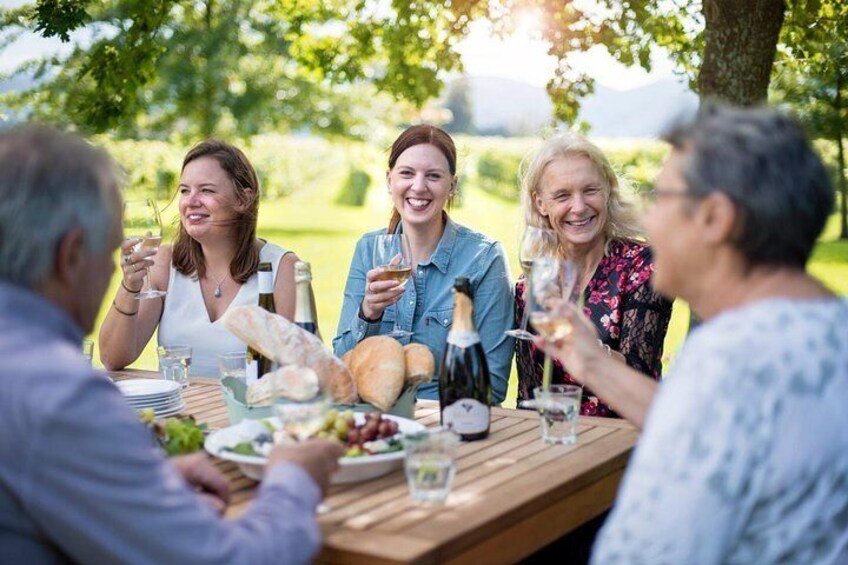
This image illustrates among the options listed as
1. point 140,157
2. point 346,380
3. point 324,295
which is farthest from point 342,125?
point 346,380

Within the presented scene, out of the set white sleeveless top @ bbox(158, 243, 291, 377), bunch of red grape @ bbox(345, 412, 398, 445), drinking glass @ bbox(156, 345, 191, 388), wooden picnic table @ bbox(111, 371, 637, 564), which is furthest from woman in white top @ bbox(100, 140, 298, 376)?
bunch of red grape @ bbox(345, 412, 398, 445)

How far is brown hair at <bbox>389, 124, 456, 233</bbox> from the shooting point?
4.47 m

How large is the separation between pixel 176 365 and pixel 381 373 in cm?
106

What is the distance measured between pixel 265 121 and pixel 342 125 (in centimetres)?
194

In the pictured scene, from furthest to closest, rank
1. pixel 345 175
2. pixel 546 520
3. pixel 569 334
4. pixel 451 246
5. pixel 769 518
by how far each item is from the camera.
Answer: pixel 345 175
pixel 451 246
pixel 569 334
pixel 546 520
pixel 769 518

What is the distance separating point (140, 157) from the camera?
25.8 meters

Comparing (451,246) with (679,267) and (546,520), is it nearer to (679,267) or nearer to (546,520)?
(546,520)

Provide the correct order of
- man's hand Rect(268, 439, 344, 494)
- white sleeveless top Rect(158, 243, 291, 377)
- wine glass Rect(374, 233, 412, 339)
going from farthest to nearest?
white sleeveless top Rect(158, 243, 291, 377) → wine glass Rect(374, 233, 412, 339) → man's hand Rect(268, 439, 344, 494)

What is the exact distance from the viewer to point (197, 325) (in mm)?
4422

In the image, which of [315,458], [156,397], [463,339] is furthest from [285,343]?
[315,458]

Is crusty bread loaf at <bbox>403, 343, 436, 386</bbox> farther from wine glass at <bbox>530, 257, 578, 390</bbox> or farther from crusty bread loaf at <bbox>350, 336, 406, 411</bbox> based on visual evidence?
wine glass at <bbox>530, 257, 578, 390</bbox>

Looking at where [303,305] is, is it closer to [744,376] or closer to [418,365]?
[418,365]

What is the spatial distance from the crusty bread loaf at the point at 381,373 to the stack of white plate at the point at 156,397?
2.07 ft

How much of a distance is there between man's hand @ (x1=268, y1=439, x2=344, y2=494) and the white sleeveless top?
2163 millimetres
